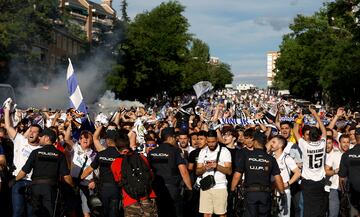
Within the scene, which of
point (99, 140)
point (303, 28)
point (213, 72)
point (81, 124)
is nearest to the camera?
point (99, 140)

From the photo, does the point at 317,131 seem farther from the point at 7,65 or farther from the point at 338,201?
the point at 7,65

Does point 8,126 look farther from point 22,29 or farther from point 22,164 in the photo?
point 22,29

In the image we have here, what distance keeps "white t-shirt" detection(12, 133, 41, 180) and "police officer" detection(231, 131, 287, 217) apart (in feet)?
10.0

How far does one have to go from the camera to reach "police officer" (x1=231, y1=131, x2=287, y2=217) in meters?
10.1

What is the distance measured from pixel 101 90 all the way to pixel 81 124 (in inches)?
Answer: 2286

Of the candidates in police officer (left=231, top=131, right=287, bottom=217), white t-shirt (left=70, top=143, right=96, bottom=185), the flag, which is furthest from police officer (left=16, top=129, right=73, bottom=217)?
the flag

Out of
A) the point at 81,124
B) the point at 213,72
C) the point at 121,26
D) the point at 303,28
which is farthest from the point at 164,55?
the point at 213,72

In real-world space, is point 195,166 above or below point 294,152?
below

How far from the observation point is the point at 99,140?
11.7 metres

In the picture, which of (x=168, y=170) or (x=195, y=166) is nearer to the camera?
(x=168, y=170)

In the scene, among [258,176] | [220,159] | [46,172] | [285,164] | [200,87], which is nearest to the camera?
[46,172]

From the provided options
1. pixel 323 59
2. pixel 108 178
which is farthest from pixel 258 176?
pixel 323 59

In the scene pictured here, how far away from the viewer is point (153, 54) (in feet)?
237

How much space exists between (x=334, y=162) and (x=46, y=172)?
4.85 meters
